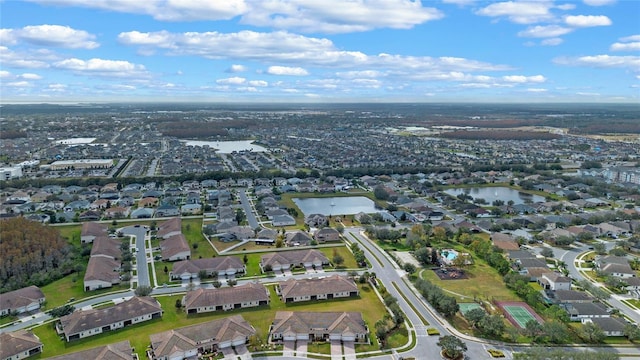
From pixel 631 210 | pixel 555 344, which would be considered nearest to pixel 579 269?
pixel 555 344

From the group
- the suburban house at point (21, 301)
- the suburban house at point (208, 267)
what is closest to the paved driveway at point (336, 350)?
the suburban house at point (208, 267)

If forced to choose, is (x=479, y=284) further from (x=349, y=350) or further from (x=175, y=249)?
(x=175, y=249)

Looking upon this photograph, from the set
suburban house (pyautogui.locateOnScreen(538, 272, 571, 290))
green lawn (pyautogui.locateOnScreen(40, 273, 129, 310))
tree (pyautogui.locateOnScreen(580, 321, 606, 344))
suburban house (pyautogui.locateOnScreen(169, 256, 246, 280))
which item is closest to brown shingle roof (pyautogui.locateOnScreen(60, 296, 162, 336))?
green lawn (pyautogui.locateOnScreen(40, 273, 129, 310))

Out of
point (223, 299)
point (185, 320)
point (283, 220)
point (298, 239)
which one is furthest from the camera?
point (283, 220)

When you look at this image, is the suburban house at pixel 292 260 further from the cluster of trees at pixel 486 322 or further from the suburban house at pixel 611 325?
the suburban house at pixel 611 325

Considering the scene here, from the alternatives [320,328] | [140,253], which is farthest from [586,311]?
[140,253]

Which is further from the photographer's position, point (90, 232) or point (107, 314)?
point (90, 232)
